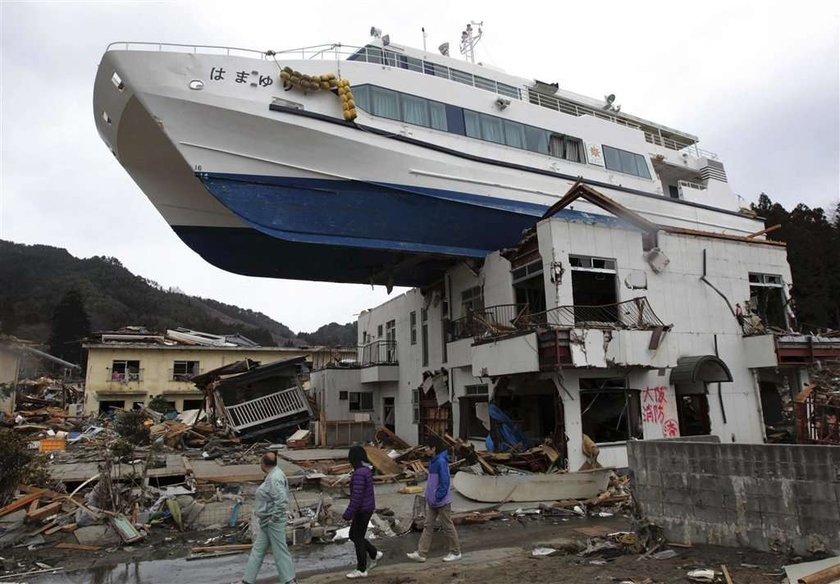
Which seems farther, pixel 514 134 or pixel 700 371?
pixel 514 134

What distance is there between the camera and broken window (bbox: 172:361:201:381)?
3675cm

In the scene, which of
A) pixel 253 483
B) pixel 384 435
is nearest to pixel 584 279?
pixel 384 435

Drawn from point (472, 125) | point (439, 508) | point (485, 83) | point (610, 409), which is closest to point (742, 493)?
point (439, 508)

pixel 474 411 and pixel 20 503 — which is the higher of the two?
pixel 474 411

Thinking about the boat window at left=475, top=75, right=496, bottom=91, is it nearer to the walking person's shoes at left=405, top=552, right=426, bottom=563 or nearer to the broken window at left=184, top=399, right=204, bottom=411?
the walking person's shoes at left=405, top=552, right=426, bottom=563

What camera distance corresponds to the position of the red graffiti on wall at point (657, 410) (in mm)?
14594

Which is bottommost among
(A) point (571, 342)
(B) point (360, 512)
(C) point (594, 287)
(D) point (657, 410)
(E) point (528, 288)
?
(B) point (360, 512)

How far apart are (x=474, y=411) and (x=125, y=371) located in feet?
90.1

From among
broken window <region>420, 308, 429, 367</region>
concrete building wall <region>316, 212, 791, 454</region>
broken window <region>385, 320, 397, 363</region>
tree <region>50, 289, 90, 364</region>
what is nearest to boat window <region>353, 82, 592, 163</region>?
concrete building wall <region>316, 212, 791, 454</region>

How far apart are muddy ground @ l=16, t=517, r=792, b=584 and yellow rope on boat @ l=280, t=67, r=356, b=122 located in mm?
11132

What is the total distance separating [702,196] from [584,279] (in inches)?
395

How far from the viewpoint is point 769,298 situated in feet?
62.6

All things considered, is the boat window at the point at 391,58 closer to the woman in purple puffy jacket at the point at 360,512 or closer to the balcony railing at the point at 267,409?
the balcony railing at the point at 267,409

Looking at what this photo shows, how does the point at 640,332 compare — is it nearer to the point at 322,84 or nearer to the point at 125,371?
the point at 322,84
